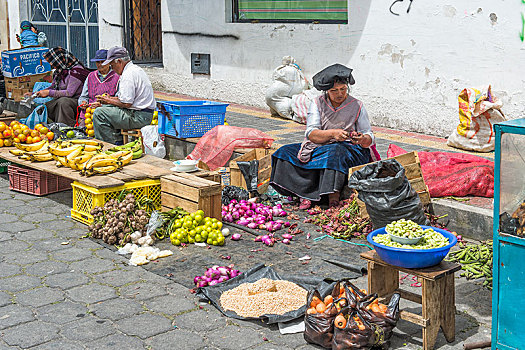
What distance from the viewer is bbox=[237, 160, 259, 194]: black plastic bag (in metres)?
7.84

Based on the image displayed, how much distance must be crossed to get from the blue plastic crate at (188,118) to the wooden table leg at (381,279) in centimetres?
536

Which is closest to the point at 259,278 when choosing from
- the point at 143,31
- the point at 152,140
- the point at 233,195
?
the point at 233,195

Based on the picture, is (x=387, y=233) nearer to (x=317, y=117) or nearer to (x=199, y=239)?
A: (x=199, y=239)

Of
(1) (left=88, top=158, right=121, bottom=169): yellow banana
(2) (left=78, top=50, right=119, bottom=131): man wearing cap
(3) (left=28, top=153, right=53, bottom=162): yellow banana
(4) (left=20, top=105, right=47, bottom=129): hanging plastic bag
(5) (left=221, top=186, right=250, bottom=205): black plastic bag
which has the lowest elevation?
(5) (left=221, top=186, right=250, bottom=205): black plastic bag

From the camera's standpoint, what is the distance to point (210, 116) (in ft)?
32.2

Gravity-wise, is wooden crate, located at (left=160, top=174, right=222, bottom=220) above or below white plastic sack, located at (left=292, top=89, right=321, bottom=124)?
below

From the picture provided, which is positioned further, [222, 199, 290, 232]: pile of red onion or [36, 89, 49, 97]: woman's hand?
[36, 89, 49, 97]: woman's hand

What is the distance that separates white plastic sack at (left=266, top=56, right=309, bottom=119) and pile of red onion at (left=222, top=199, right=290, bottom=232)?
4.50 meters

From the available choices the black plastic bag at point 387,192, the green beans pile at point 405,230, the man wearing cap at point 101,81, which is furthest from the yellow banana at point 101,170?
the green beans pile at point 405,230

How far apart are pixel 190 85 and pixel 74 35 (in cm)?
552

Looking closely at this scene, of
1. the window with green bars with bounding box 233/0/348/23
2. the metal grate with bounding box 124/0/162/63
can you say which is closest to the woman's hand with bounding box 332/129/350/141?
the window with green bars with bounding box 233/0/348/23

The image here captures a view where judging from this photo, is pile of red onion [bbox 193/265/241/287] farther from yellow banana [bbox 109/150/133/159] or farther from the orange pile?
the orange pile

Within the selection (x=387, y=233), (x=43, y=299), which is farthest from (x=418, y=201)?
(x=43, y=299)

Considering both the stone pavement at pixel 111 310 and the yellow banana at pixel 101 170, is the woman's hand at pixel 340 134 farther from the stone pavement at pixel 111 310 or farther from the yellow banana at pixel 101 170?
the yellow banana at pixel 101 170
